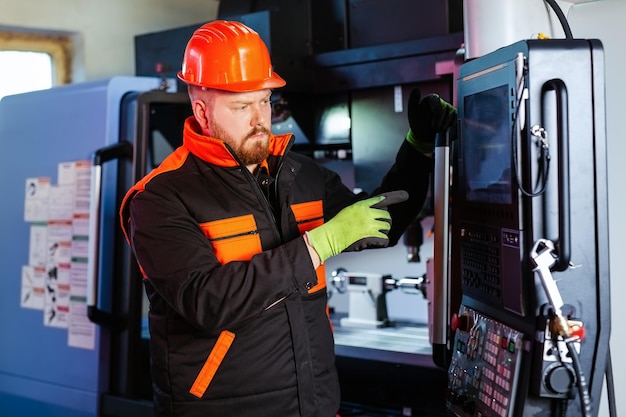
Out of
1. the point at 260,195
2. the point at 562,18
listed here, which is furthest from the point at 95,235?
the point at 562,18

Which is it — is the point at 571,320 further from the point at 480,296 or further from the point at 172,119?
the point at 172,119

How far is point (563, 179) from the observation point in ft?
5.15

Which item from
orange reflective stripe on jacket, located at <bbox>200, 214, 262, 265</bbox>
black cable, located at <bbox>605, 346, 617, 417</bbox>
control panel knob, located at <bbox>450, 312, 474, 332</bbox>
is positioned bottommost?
black cable, located at <bbox>605, 346, 617, 417</bbox>

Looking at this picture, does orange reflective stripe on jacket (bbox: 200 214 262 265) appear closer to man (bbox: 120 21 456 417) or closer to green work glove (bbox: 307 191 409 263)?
man (bbox: 120 21 456 417)

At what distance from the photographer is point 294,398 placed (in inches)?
81.4

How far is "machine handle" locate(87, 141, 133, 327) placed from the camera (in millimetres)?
3162

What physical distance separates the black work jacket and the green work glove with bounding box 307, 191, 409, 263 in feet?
0.16

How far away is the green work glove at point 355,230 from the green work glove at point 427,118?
0.23m

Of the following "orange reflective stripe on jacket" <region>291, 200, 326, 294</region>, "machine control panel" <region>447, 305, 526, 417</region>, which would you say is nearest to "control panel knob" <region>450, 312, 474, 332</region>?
"machine control panel" <region>447, 305, 526, 417</region>

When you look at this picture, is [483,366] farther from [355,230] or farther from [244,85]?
[244,85]

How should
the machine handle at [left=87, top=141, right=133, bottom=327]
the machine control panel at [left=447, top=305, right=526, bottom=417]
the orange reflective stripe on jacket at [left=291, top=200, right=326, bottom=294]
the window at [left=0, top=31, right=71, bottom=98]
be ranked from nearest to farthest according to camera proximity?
the machine control panel at [left=447, top=305, right=526, bottom=417] → the orange reflective stripe on jacket at [left=291, top=200, right=326, bottom=294] → the machine handle at [left=87, top=141, right=133, bottom=327] → the window at [left=0, top=31, right=71, bottom=98]

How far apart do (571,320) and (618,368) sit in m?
0.37

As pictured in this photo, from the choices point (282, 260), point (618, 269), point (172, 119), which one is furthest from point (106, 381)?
point (618, 269)

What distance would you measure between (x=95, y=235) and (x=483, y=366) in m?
1.80
